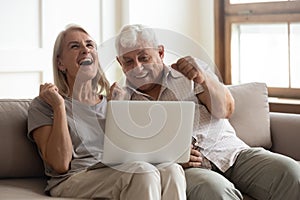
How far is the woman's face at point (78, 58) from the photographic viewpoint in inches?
97.8

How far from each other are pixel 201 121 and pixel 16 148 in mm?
739

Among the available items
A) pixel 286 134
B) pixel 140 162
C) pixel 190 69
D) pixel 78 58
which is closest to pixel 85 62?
pixel 78 58

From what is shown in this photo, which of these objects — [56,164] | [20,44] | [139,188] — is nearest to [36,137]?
[56,164]

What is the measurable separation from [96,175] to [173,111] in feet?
1.19

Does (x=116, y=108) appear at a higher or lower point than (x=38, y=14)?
lower

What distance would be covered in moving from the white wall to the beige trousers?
1.31 meters

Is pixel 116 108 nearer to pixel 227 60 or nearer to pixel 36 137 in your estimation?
pixel 36 137

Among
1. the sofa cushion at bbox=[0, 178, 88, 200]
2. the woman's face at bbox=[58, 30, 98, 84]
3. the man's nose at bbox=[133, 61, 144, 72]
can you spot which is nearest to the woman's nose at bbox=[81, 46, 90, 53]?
the woman's face at bbox=[58, 30, 98, 84]

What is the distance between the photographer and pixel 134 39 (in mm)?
2492

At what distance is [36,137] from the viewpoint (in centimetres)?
232

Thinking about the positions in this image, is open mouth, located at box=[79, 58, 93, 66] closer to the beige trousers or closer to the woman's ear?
the woman's ear

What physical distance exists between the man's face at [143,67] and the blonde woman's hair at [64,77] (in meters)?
0.12

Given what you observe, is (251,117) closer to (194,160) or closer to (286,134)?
(286,134)

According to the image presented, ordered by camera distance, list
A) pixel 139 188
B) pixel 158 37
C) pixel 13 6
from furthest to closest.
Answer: pixel 13 6 → pixel 158 37 → pixel 139 188
